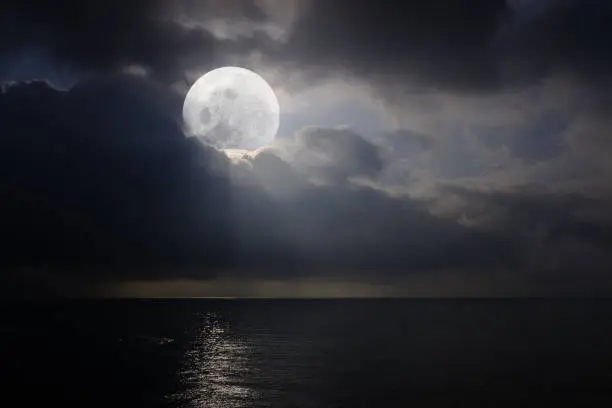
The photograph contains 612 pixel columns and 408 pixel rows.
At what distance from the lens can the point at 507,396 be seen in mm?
81562

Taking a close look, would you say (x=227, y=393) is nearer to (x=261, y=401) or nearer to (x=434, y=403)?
(x=261, y=401)

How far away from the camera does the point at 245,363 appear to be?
120m

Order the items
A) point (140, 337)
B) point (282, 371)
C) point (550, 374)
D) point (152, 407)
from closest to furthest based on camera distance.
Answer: point (152, 407) < point (550, 374) < point (282, 371) < point (140, 337)

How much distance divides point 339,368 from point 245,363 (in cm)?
2319

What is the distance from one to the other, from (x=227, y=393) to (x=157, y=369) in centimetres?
2983

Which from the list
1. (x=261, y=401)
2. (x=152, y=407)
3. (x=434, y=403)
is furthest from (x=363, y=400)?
(x=152, y=407)

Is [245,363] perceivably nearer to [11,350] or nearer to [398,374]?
[398,374]

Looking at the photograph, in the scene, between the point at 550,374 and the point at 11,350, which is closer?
the point at 550,374

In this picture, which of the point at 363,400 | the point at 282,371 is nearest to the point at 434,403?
the point at 363,400

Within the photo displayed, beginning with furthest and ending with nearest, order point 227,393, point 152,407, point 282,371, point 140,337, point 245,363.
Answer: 1. point 140,337
2. point 245,363
3. point 282,371
4. point 227,393
5. point 152,407

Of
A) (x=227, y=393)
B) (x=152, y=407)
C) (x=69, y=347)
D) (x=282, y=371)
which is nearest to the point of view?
(x=152, y=407)

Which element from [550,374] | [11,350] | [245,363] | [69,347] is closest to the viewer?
[550,374]

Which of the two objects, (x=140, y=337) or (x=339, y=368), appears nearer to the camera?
(x=339, y=368)

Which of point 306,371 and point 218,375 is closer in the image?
point 218,375
